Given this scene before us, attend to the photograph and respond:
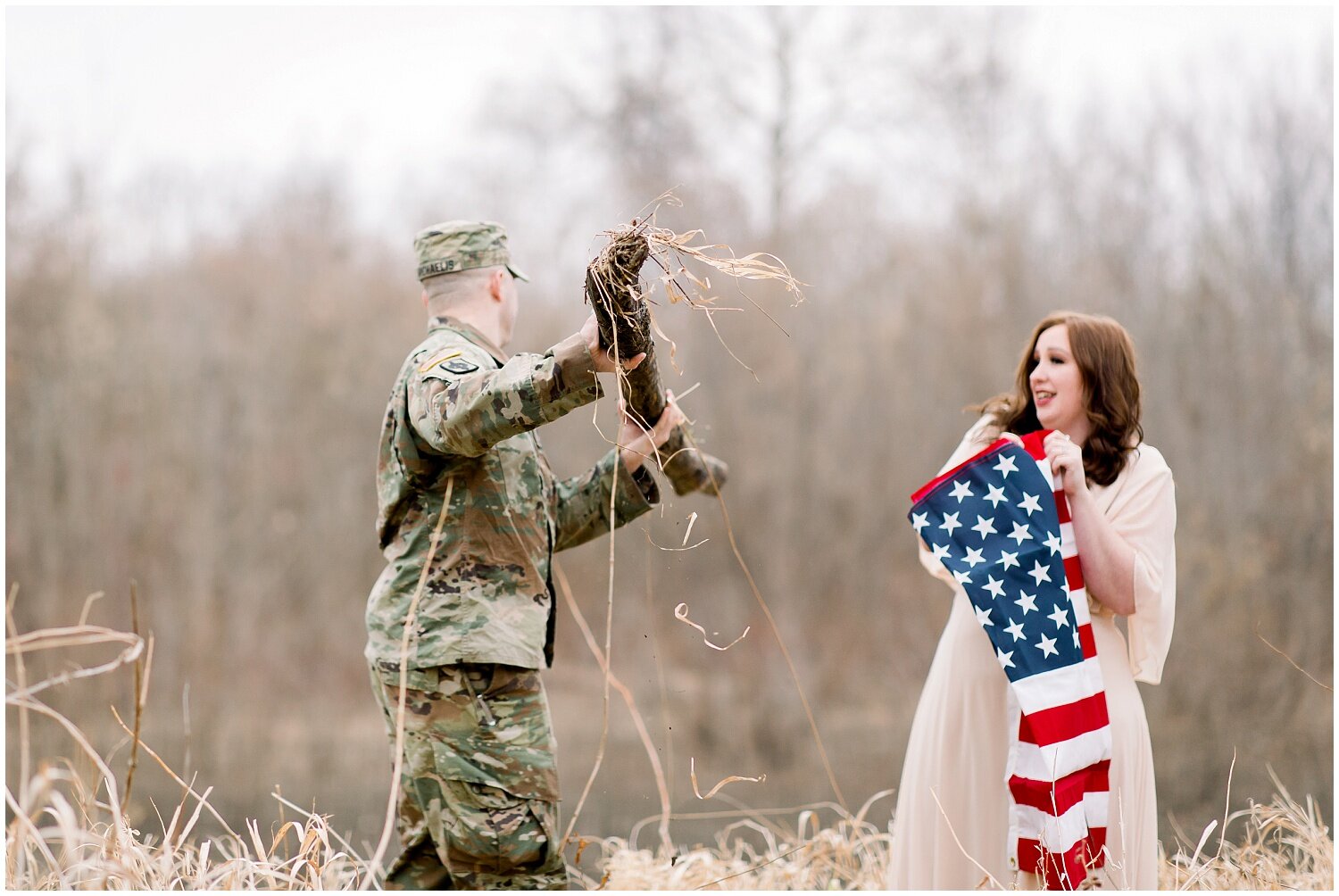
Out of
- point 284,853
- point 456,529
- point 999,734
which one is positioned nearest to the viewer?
point 456,529

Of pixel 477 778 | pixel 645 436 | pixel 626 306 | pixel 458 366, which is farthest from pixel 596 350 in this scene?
pixel 477 778

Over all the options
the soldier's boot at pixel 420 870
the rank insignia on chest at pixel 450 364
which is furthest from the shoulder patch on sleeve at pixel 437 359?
the soldier's boot at pixel 420 870

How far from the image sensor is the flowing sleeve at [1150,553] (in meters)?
2.85

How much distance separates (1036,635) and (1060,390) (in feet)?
2.12

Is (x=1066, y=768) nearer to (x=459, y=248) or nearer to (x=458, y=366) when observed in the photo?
(x=458, y=366)

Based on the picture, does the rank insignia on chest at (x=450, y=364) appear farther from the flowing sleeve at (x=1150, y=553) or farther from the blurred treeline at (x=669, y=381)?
the blurred treeline at (x=669, y=381)

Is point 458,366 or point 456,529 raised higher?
point 458,366

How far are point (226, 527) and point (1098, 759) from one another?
825 cm

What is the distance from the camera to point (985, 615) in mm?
2846

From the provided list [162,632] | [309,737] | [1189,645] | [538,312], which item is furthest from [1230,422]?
[162,632]

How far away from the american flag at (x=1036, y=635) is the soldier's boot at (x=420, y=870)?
1.36m

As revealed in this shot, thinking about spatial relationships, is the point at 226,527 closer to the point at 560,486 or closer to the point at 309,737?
the point at 309,737

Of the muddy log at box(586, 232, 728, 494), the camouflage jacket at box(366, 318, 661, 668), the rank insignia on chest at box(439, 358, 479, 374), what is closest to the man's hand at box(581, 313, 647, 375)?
the muddy log at box(586, 232, 728, 494)

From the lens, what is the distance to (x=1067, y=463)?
2.85 meters
